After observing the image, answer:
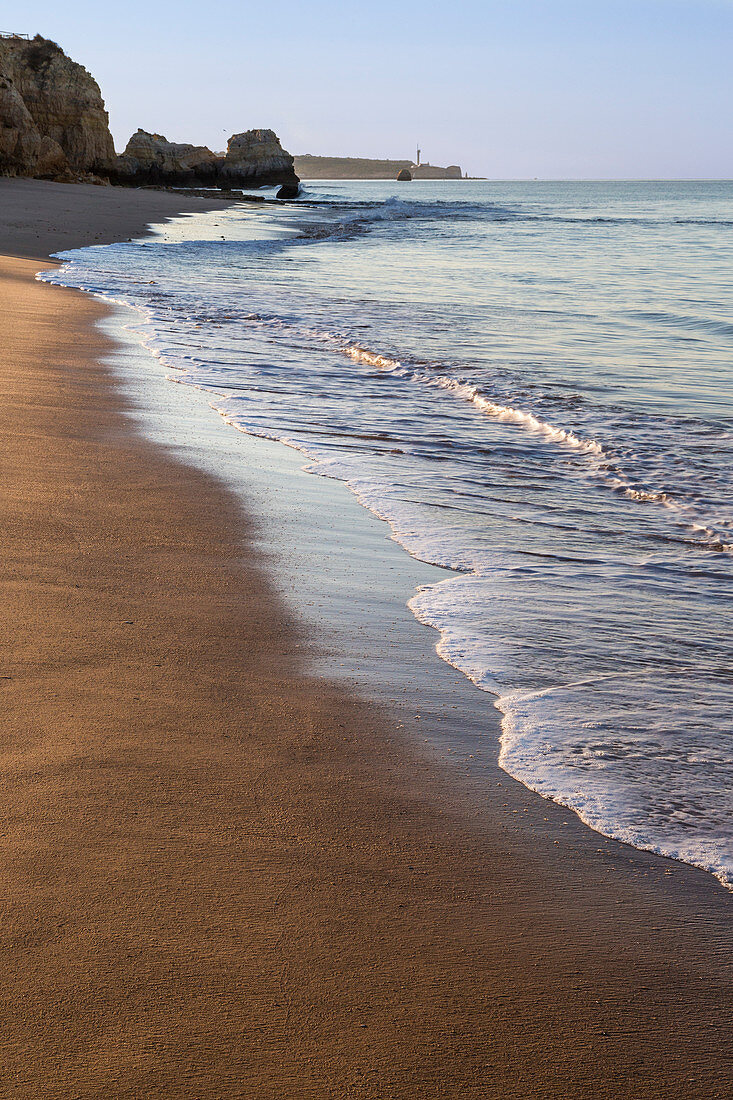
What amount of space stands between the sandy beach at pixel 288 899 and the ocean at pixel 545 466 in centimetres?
26

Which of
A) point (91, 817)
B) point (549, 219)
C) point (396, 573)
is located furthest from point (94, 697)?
point (549, 219)

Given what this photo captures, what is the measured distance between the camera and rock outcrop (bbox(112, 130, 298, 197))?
69.9 m

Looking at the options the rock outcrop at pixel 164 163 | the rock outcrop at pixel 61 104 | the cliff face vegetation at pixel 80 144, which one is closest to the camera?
the cliff face vegetation at pixel 80 144

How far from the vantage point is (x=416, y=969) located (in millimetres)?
1675

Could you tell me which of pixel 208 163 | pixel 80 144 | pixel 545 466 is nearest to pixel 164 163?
pixel 208 163

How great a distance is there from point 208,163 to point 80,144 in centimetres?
2403

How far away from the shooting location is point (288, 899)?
181 cm

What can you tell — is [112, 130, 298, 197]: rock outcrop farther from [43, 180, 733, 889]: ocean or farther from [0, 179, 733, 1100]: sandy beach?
[0, 179, 733, 1100]: sandy beach

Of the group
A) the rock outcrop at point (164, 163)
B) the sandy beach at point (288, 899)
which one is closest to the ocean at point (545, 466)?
the sandy beach at point (288, 899)

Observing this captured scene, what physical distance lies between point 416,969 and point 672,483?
4.48 m

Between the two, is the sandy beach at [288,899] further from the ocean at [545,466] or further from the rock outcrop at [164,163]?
the rock outcrop at [164,163]

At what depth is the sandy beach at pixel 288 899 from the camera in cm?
146

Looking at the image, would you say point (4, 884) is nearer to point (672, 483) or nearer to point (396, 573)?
point (396, 573)

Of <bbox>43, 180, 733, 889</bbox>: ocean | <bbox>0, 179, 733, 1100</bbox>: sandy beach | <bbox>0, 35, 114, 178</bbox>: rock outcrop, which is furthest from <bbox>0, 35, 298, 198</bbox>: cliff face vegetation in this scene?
<bbox>0, 179, 733, 1100</bbox>: sandy beach
